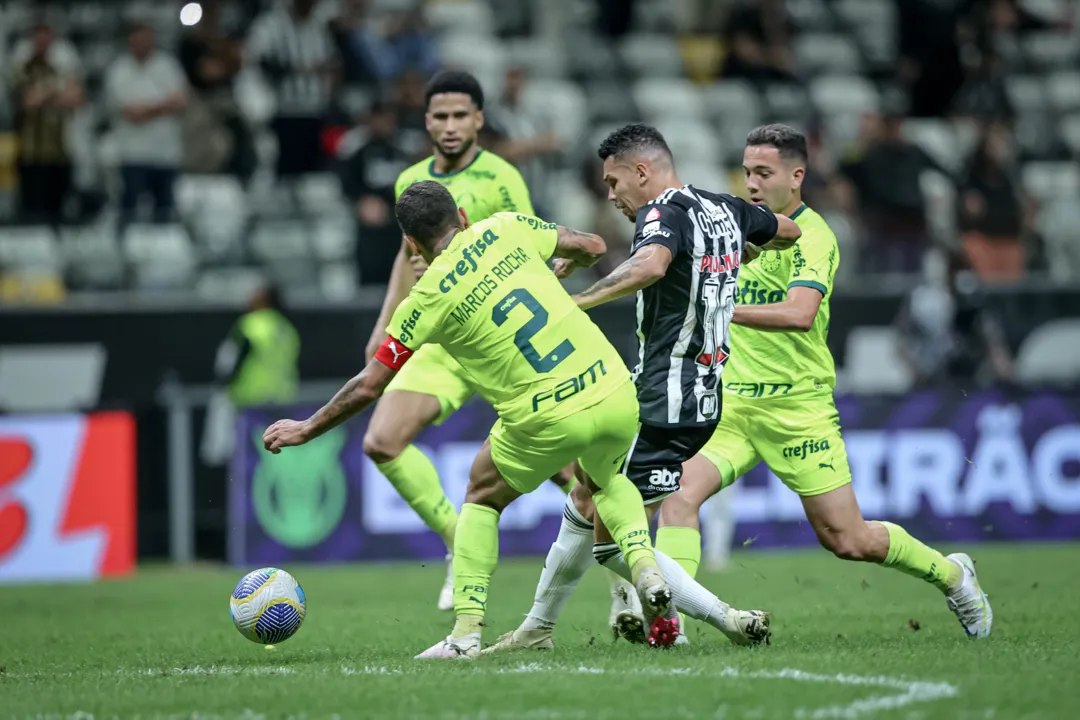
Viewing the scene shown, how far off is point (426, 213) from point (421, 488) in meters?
2.59

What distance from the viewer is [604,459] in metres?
6.73

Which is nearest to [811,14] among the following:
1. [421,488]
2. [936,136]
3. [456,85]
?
[936,136]

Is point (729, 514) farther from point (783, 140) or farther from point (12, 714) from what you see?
point (12, 714)

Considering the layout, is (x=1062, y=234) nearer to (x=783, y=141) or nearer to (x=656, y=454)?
(x=783, y=141)

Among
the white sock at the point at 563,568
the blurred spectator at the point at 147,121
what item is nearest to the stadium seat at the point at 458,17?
the blurred spectator at the point at 147,121

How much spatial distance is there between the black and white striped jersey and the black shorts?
6cm

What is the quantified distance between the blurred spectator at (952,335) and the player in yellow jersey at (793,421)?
322 inches

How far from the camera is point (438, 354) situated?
9008mm

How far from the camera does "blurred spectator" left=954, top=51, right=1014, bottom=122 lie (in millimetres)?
19703

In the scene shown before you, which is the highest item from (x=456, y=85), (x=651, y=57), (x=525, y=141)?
(x=651, y=57)

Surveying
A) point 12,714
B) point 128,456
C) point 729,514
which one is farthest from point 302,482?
point 12,714

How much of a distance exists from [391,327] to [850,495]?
8.14 feet

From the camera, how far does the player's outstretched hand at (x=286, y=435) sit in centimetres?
657

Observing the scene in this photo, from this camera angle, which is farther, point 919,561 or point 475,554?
point 919,561
